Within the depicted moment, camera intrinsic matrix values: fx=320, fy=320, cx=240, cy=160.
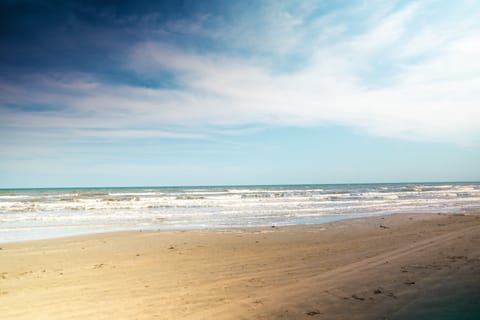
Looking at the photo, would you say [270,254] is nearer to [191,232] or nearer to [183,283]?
[183,283]

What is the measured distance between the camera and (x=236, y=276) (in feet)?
24.2

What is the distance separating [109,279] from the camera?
740 centimetres

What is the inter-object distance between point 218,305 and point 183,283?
167 centimetres

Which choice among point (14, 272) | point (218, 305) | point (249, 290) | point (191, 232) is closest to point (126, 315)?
point (218, 305)

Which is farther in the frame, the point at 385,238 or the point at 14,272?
the point at 385,238

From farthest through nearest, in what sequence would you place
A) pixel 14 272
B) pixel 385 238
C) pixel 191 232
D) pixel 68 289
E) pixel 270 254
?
pixel 191 232, pixel 385 238, pixel 270 254, pixel 14 272, pixel 68 289

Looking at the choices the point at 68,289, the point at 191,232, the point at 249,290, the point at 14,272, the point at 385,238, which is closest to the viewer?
the point at 249,290

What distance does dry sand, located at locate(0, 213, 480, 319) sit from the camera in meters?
5.35

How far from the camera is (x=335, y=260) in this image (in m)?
8.56

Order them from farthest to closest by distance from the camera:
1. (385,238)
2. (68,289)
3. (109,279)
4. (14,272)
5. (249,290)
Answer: (385,238) → (14,272) → (109,279) → (68,289) → (249,290)

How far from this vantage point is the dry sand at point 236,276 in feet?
17.5

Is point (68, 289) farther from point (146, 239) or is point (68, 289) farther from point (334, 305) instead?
point (146, 239)

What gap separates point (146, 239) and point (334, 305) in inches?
382

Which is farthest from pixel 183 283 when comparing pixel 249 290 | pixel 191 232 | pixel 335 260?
pixel 191 232
